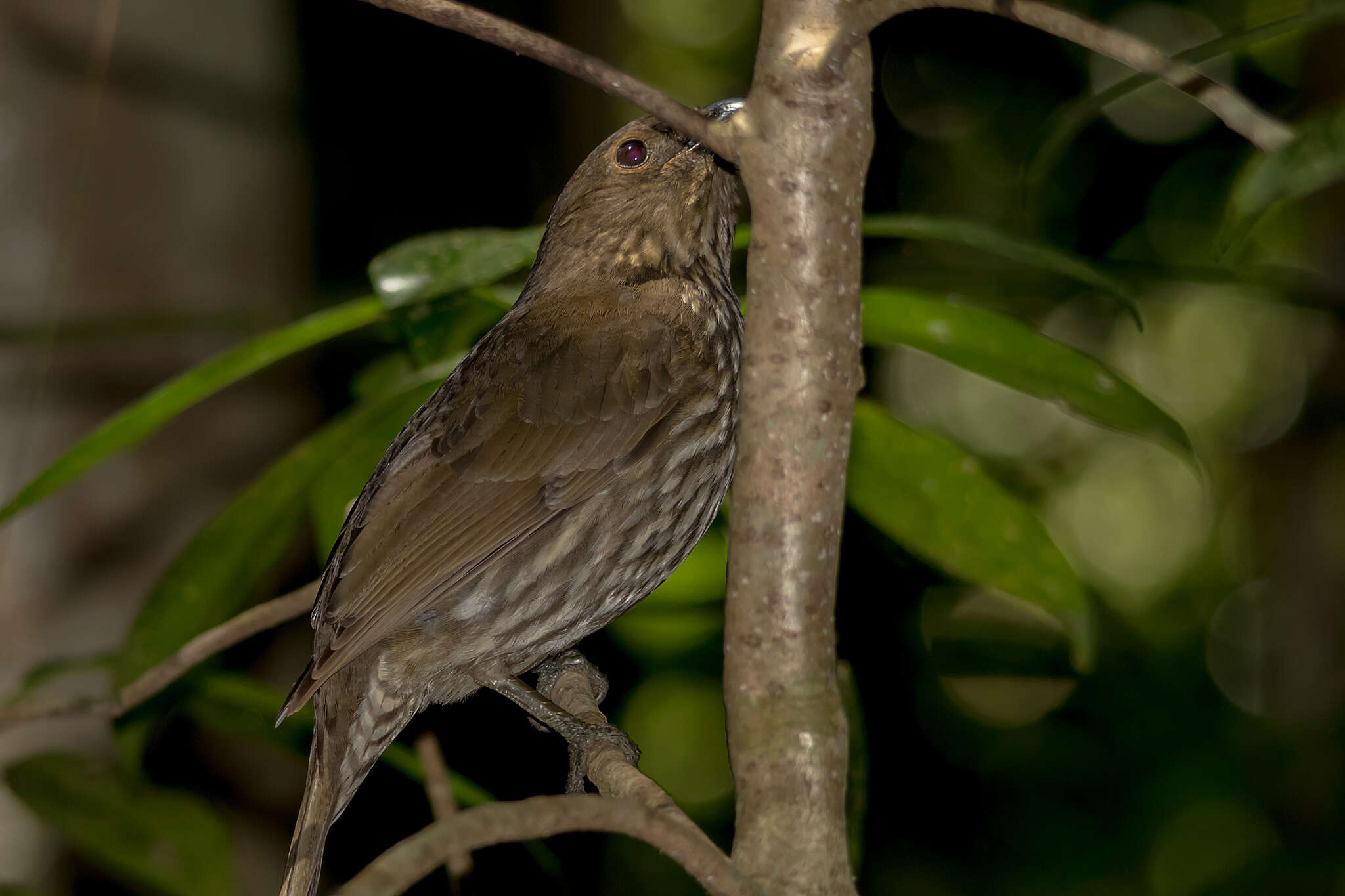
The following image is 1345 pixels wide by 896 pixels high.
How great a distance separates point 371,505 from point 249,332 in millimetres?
1260

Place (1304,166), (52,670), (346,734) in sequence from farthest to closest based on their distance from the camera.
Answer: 1. (52,670)
2. (346,734)
3. (1304,166)

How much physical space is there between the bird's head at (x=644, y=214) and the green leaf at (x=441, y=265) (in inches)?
15.8

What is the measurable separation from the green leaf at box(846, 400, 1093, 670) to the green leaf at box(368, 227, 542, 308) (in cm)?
66

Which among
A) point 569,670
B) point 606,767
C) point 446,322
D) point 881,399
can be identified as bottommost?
point 606,767

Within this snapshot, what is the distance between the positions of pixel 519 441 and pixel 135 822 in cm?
130

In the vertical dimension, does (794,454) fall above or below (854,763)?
above

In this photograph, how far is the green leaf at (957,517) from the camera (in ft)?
6.06

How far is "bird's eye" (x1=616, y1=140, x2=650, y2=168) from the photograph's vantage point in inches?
87.3

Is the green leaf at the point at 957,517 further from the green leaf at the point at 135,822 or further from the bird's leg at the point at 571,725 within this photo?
the green leaf at the point at 135,822

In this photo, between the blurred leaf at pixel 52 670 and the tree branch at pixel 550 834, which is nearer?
the tree branch at pixel 550 834

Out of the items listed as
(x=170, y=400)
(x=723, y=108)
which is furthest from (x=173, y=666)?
(x=723, y=108)

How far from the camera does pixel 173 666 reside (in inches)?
75.0

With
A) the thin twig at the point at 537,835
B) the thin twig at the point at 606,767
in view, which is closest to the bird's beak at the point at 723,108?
the thin twig at the point at 606,767

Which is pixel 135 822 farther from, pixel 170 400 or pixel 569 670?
pixel 170 400
